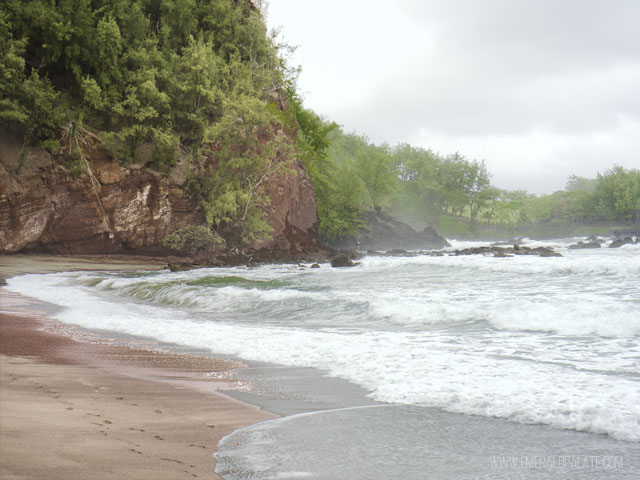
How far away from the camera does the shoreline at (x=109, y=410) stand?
2.93m

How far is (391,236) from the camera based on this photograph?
212 feet

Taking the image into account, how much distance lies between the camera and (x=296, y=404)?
5.21 m

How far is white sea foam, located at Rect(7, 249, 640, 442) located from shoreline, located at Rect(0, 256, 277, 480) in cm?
157

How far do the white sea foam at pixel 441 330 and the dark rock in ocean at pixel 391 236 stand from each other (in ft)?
135

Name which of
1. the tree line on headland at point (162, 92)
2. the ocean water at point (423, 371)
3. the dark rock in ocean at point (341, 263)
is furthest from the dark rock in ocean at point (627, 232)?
the ocean water at point (423, 371)

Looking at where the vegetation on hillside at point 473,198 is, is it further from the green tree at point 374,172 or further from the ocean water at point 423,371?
the ocean water at point 423,371

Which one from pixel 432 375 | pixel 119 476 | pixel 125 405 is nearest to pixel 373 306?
pixel 432 375

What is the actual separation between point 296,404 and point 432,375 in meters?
1.94

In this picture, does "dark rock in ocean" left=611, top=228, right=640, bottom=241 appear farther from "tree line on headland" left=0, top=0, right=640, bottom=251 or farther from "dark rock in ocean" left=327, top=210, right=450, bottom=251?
"tree line on headland" left=0, top=0, right=640, bottom=251

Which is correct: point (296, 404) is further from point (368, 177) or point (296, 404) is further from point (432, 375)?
point (368, 177)

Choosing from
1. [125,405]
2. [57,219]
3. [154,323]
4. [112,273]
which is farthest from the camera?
[57,219]

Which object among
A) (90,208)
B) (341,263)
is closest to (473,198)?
(341,263)

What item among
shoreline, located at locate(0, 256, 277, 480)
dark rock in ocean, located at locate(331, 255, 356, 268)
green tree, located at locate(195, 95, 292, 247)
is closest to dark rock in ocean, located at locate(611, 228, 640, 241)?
dark rock in ocean, located at locate(331, 255, 356, 268)

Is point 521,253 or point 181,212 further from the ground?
point 181,212
